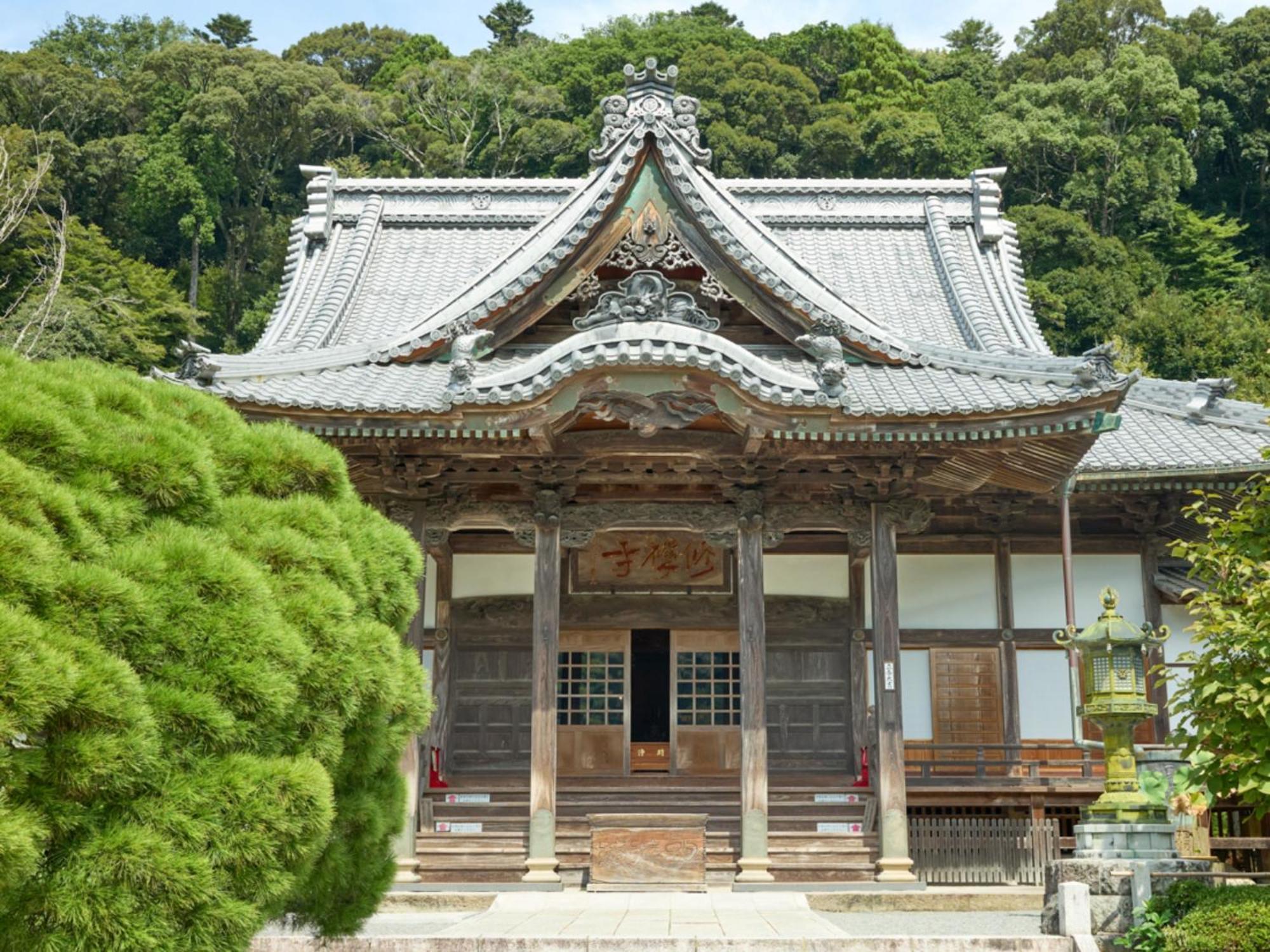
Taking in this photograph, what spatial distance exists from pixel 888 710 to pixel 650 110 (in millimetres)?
7378

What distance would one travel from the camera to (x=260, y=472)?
7.04 meters

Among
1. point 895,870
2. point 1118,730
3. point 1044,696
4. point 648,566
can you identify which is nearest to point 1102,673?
point 1118,730

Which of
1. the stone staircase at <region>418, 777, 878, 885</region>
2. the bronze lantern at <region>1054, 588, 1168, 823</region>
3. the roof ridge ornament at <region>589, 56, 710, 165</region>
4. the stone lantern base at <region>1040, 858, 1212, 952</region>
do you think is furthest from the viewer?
the roof ridge ornament at <region>589, 56, 710, 165</region>

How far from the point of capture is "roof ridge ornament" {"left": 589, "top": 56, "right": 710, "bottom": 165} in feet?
51.1

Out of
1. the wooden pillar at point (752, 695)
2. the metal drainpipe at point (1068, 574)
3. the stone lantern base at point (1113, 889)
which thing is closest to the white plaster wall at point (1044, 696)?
the metal drainpipe at point (1068, 574)

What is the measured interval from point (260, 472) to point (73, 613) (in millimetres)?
1916

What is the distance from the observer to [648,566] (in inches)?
647

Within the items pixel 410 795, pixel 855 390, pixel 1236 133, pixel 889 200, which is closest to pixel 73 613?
pixel 410 795

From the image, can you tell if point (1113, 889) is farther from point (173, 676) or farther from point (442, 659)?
point (442, 659)

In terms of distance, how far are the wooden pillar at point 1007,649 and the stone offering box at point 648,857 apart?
450 cm

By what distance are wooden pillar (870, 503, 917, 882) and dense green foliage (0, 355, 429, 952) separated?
7381 mm

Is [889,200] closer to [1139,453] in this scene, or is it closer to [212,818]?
[1139,453]

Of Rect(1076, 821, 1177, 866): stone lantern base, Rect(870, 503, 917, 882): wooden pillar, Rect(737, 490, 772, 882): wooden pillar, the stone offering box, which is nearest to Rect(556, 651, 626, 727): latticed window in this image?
Rect(737, 490, 772, 882): wooden pillar

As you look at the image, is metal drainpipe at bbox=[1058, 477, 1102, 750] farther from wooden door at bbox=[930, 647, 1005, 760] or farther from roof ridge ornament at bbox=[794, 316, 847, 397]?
roof ridge ornament at bbox=[794, 316, 847, 397]
